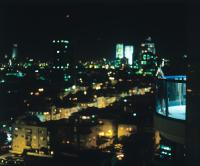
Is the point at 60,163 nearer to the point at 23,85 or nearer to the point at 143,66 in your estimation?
the point at 23,85

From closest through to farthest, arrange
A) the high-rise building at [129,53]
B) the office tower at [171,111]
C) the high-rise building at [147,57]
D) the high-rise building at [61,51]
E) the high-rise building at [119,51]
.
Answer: the office tower at [171,111]
the high-rise building at [147,57]
the high-rise building at [61,51]
the high-rise building at [129,53]
the high-rise building at [119,51]

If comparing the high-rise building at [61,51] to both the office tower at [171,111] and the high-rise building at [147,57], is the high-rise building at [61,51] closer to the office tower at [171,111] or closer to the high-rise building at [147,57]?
the high-rise building at [147,57]

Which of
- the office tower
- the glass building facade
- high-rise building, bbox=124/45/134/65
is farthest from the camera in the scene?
high-rise building, bbox=124/45/134/65

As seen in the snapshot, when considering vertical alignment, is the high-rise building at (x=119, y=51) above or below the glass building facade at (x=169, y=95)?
above

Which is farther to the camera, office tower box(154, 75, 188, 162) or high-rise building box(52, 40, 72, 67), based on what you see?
high-rise building box(52, 40, 72, 67)

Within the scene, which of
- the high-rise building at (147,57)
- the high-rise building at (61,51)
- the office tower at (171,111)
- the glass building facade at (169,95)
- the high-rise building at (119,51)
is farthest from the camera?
the high-rise building at (119,51)

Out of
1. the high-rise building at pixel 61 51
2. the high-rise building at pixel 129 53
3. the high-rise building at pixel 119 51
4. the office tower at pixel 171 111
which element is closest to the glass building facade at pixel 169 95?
the office tower at pixel 171 111

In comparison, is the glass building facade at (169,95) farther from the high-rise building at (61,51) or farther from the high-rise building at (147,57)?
the high-rise building at (61,51)

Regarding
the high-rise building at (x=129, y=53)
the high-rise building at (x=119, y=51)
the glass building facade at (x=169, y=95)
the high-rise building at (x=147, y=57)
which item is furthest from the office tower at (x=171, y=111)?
the high-rise building at (x=119, y=51)

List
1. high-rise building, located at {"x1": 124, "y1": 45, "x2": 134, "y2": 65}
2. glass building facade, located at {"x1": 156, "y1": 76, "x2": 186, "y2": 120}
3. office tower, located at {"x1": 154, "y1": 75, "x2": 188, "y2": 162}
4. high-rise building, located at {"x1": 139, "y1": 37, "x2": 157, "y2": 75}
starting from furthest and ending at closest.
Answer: high-rise building, located at {"x1": 124, "y1": 45, "x2": 134, "y2": 65}
high-rise building, located at {"x1": 139, "y1": 37, "x2": 157, "y2": 75}
glass building facade, located at {"x1": 156, "y1": 76, "x2": 186, "y2": 120}
office tower, located at {"x1": 154, "y1": 75, "x2": 188, "y2": 162}

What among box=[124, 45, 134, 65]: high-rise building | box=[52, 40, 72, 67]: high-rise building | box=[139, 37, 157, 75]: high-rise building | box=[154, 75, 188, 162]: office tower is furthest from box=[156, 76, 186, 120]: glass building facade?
box=[124, 45, 134, 65]: high-rise building

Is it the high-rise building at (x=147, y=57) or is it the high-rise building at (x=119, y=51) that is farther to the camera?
the high-rise building at (x=119, y=51)

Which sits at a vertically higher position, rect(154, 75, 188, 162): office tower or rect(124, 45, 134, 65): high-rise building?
rect(124, 45, 134, 65): high-rise building

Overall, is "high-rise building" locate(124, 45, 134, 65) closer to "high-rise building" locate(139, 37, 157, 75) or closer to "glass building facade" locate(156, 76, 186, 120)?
"high-rise building" locate(139, 37, 157, 75)
